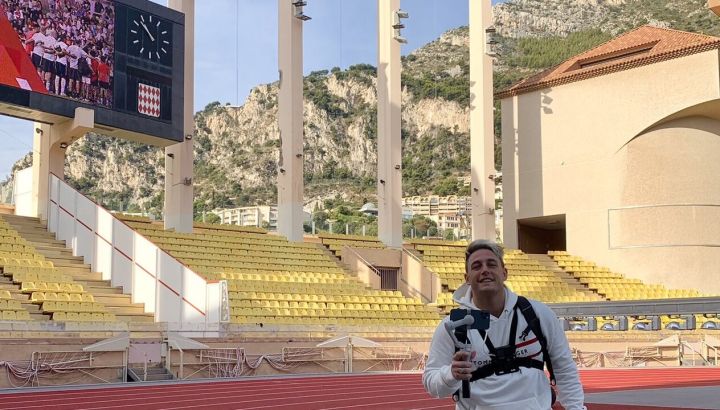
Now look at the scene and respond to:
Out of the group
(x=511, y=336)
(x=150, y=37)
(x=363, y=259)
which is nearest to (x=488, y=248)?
(x=511, y=336)

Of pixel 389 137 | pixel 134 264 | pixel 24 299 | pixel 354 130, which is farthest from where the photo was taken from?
pixel 354 130

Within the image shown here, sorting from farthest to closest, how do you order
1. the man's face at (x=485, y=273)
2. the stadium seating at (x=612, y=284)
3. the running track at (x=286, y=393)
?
the stadium seating at (x=612, y=284), the running track at (x=286, y=393), the man's face at (x=485, y=273)

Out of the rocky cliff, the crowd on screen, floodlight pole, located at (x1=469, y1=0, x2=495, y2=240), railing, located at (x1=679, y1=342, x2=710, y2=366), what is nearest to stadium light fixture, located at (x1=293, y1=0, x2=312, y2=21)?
the crowd on screen

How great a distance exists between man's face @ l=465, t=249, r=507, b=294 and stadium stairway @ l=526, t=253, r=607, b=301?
28824mm

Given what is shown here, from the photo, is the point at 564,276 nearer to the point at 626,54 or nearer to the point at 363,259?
the point at 363,259

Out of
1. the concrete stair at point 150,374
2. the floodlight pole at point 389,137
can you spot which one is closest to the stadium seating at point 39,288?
the concrete stair at point 150,374

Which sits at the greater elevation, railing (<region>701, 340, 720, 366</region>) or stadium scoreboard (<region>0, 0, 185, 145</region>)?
stadium scoreboard (<region>0, 0, 185, 145</region>)

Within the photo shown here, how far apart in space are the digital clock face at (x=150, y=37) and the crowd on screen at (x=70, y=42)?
0.65 m

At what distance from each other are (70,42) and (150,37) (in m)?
2.57

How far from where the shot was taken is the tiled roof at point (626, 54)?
33.2 meters

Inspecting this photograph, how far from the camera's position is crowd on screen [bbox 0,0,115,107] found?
21.5 metres

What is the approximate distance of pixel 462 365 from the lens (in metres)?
3.06

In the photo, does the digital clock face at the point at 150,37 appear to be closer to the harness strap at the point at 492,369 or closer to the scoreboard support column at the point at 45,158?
the scoreboard support column at the point at 45,158

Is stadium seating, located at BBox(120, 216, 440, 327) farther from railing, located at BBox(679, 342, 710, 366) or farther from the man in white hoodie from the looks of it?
the man in white hoodie
